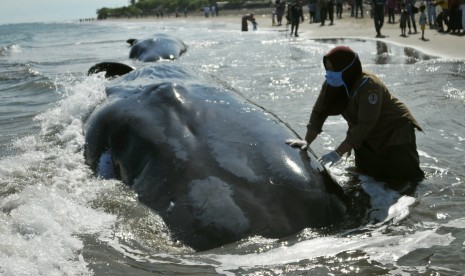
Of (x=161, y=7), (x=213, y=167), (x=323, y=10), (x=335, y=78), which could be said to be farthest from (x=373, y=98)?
(x=161, y=7)

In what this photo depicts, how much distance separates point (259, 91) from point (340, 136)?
4.55 m

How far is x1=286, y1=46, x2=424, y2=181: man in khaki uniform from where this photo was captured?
523cm

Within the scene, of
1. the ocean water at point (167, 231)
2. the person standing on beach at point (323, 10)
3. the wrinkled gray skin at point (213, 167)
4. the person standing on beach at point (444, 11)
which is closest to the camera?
the ocean water at point (167, 231)

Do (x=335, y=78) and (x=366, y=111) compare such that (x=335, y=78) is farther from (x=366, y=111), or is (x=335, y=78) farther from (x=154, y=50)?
(x=154, y=50)

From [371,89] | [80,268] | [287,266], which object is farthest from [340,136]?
[80,268]

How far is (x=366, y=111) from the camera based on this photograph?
5.23m

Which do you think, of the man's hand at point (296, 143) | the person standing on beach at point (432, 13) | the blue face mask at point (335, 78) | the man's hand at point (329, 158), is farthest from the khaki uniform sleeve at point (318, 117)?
the person standing on beach at point (432, 13)

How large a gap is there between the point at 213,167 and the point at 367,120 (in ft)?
5.08

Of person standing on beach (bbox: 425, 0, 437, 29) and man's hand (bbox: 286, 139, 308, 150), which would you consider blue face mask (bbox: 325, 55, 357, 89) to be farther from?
person standing on beach (bbox: 425, 0, 437, 29)

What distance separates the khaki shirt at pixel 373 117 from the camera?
206 inches

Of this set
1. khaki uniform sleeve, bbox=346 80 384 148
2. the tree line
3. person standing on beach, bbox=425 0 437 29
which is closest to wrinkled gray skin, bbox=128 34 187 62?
khaki uniform sleeve, bbox=346 80 384 148

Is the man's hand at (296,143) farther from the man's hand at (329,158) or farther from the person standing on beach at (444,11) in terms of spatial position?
the person standing on beach at (444,11)

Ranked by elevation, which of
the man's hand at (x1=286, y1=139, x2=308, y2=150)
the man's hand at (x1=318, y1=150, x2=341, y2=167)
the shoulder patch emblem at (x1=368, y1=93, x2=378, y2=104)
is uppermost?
the shoulder patch emblem at (x1=368, y1=93, x2=378, y2=104)

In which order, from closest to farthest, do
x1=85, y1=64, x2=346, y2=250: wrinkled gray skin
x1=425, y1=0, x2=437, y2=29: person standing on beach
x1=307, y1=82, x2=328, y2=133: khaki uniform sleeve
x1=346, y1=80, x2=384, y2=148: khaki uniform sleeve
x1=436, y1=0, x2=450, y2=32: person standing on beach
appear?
x1=85, y1=64, x2=346, y2=250: wrinkled gray skin, x1=346, y1=80, x2=384, y2=148: khaki uniform sleeve, x1=307, y1=82, x2=328, y2=133: khaki uniform sleeve, x1=436, y1=0, x2=450, y2=32: person standing on beach, x1=425, y1=0, x2=437, y2=29: person standing on beach
